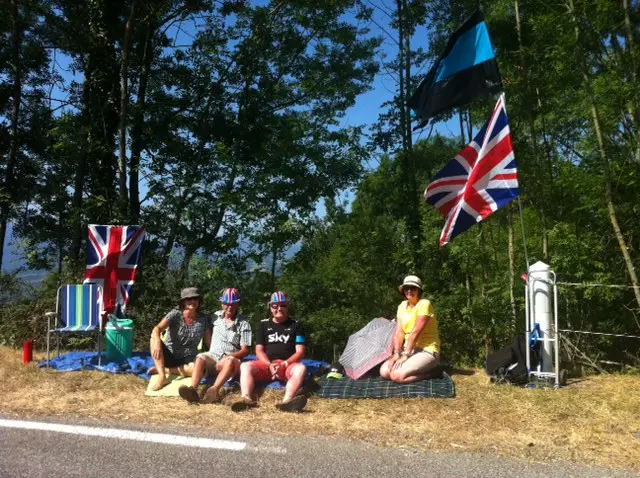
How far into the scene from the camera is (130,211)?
9664 millimetres

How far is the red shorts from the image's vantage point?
5057mm

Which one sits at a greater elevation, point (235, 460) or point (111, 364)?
point (111, 364)

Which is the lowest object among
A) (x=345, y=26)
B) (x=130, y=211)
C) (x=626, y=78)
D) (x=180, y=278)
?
(x=180, y=278)

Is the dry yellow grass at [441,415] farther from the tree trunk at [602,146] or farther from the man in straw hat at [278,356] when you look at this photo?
the tree trunk at [602,146]

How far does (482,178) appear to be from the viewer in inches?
205

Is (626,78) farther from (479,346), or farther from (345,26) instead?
(345,26)

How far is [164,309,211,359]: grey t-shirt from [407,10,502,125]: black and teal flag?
3.23m

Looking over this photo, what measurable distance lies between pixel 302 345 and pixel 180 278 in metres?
4.22

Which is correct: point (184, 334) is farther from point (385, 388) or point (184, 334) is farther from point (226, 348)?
point (385, 388)

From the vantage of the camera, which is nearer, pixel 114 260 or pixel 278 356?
pixel 278 356

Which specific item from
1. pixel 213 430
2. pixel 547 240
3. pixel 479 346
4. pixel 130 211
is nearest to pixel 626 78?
pixel 547 240

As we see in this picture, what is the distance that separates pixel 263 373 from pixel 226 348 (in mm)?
487

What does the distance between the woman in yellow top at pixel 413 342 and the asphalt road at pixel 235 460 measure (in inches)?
61.2

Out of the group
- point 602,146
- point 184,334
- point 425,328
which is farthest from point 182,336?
point 602,146
